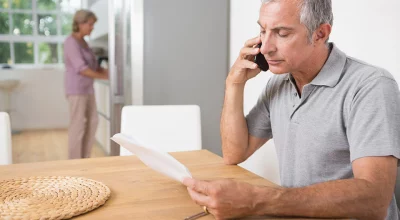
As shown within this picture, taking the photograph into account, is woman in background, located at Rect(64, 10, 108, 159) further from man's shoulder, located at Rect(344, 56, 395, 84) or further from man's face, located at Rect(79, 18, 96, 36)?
man's shoulder, located at Rect(344, 56, 395, 84)

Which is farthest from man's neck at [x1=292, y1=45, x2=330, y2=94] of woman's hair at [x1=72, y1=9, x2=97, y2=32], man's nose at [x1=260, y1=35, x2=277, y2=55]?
woman's hair at [x1=72, y1=9, x2=97, y2=32]

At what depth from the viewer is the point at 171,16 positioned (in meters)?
2.93

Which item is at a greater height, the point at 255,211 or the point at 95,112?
the point at 255,211

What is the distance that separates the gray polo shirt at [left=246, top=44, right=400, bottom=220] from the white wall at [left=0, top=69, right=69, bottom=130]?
17.2 feet

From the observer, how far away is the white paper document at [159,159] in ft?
3.40

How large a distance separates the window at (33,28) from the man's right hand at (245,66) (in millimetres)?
5127

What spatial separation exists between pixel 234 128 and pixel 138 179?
15.7 inches

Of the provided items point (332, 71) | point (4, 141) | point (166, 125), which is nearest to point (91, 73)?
point (166, 125)

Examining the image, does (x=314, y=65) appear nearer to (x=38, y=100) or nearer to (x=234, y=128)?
(x=234, y=128)

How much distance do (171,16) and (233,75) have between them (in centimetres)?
152

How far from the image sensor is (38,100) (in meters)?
6.17

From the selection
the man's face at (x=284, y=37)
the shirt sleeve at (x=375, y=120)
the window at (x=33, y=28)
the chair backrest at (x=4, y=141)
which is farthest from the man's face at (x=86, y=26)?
the window at (x=33, y=28)

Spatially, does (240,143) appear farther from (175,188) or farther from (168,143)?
(168,143)

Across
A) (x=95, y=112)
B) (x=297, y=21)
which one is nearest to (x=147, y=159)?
(x=297, y=21)
